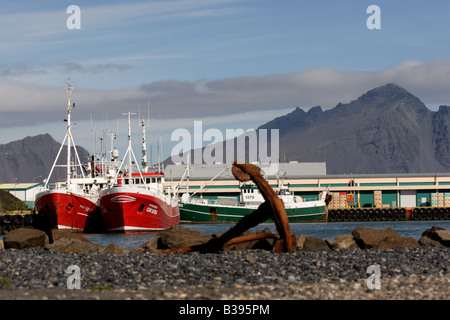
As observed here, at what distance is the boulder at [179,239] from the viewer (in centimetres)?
2638

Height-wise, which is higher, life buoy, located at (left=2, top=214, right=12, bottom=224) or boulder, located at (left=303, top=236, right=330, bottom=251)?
boulder, located at (left=303, top=236, right=330, bottom=251)

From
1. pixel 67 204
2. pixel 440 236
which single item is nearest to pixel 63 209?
pixel 67 204

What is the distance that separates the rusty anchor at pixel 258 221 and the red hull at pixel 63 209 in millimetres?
34622

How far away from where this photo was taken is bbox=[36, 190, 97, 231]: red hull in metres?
58.3

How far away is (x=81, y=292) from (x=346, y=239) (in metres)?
14.0

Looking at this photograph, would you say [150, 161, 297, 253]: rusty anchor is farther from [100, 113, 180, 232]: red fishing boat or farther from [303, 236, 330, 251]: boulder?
[100, 113, 180, 232]: red fishing boat

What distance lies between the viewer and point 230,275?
1897 centimetres

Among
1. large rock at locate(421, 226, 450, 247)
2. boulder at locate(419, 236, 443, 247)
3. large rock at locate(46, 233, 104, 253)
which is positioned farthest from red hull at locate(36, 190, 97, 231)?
boulder at locate(419, 236, 443, 247)

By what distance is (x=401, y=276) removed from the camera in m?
18.7

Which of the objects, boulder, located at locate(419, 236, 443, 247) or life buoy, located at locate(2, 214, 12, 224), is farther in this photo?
life buoy, located at locate(2, 214, 12, 224)

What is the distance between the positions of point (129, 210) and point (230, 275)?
3894 centimetres

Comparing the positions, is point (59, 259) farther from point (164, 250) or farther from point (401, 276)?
point (401, 276)

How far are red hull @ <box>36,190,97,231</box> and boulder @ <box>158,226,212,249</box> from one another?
32280 mm
